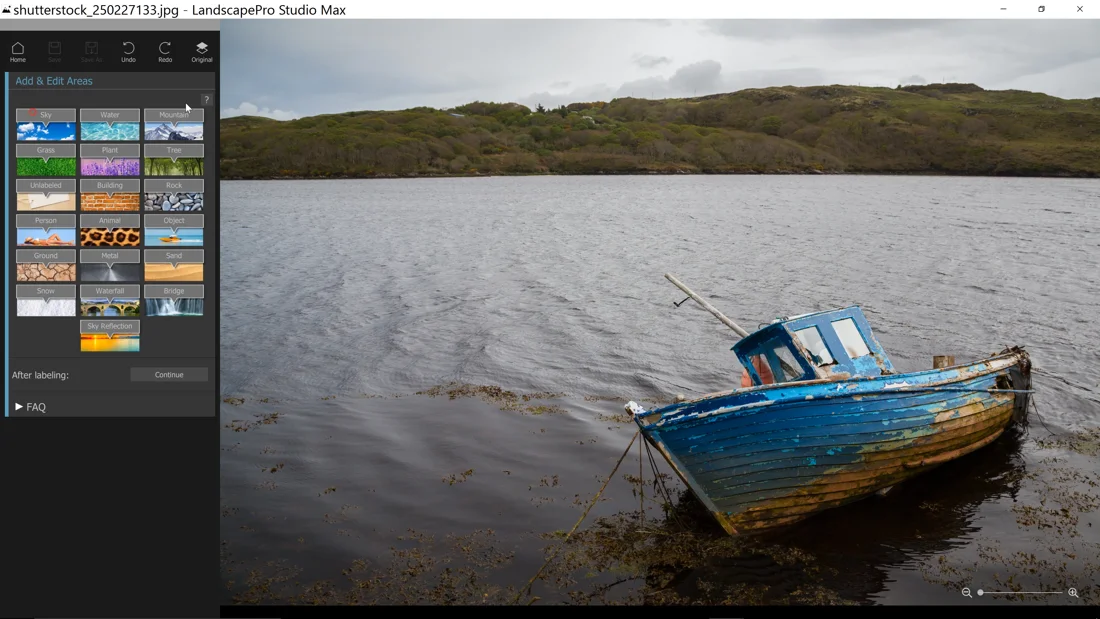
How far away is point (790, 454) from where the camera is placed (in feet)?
38.4

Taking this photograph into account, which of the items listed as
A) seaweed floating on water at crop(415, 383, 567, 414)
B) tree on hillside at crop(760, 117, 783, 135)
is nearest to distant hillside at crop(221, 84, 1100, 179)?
tree on hillside at crop(760, 117, 783, 135)

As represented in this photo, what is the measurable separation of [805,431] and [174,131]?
378 inches

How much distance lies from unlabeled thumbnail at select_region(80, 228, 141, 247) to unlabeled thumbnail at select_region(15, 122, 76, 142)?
3.17ft

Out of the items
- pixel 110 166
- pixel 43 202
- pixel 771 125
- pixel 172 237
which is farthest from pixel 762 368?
pixel 771 125

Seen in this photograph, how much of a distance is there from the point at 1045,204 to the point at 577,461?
74064 millimetres

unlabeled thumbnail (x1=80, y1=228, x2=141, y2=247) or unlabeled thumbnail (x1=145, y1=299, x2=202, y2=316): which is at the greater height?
unlabeled thumbnail (x1=80, y1=228, x2=141, y2=247)

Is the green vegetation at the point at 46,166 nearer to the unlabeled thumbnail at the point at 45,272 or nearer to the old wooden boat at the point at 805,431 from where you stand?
the unlabeled thumbnail at the point at 45,272

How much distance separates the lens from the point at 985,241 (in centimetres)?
4659

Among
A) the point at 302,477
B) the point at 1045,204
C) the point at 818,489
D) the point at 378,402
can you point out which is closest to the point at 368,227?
the point at 378,402

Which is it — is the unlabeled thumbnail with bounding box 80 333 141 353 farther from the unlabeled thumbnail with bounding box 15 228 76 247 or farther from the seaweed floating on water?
the seaweed floating on water

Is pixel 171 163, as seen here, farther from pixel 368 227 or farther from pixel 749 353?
pixel 368 227

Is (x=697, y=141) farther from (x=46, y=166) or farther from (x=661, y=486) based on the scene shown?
(x=46, y=166)

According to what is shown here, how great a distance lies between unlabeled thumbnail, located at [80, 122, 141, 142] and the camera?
7.86 metres

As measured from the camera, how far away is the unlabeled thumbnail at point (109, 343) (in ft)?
25.5
